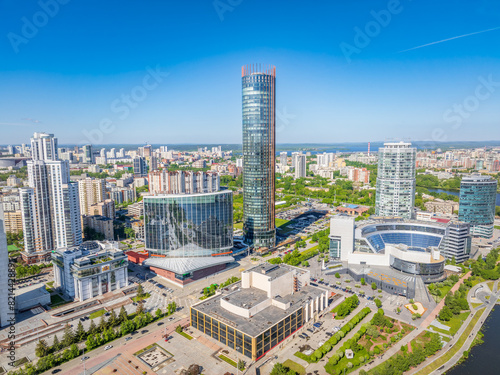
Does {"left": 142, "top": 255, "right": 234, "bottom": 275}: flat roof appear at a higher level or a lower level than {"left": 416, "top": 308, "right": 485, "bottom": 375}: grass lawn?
higher

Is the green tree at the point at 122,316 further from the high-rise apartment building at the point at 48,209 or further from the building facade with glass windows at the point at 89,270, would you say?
the high-rise apartment building at the point at 48,209

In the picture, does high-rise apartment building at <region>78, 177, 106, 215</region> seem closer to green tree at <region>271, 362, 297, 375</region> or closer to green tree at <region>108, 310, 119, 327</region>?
green tree at <region>108, 310, 119, 327</region>

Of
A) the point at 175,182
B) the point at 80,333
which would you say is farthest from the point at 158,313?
the point at 175,182

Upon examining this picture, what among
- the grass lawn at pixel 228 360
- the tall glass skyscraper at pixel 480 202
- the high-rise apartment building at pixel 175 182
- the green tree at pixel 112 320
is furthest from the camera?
the tall glass skyscraper at pixel 480 202

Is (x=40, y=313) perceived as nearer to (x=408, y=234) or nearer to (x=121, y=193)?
(x=408, y=234)

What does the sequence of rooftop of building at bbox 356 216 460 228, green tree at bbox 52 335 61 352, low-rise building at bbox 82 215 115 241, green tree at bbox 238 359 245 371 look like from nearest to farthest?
green tree at bbox 238 359 245 371 < green tree at bbox 52 335 61 352 < rooftop of building at bbox 356 216 460 228 < low-rise building at bbox 82 215 115 241

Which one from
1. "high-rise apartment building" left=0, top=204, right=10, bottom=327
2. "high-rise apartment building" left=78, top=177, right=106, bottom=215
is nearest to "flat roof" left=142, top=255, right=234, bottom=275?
"high-rise apartment building" left=0, top=204, right=10, bottom=327

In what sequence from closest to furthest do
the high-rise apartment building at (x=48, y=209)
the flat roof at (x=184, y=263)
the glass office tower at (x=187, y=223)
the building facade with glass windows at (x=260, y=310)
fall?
the building facade with glass windows at (x=260, y=310) → the flat roof at (x=184, y=263) → the glass office tower at (x=187, y=223) → the high-rise apartment building at (x=48, y=209)

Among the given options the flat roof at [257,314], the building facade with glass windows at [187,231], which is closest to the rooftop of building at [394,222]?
the flat roof at [257,314]
